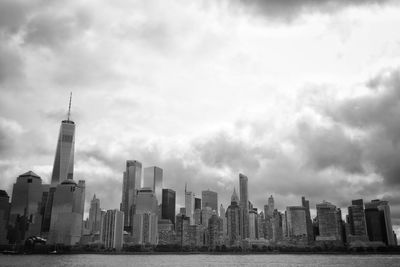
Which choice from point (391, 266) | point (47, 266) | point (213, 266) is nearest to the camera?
point (391, 266)

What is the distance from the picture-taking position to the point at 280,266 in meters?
176

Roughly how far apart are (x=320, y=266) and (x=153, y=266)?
2733 inches

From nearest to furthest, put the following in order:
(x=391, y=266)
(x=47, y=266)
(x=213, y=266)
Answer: (x=391, y=266) → (x=47, y=266) → (x=213, y=266)

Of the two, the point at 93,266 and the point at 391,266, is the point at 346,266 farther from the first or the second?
the point at 93,266

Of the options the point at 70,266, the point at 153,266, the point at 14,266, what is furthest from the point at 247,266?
the point at 14,266

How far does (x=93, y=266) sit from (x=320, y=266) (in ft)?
303

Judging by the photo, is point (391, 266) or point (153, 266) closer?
point (391, 266)

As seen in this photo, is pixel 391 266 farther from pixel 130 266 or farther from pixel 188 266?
pixel 130 266

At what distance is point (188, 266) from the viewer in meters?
177

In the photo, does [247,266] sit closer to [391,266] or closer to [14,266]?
[391,266]

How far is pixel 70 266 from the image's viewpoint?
6658 inches

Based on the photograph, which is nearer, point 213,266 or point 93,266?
point 93,266

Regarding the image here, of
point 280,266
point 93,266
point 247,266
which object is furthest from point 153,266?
point 280,266

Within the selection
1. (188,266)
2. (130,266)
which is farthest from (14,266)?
(188,266)
